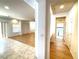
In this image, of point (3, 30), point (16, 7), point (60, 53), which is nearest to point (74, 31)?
point (60, 53)

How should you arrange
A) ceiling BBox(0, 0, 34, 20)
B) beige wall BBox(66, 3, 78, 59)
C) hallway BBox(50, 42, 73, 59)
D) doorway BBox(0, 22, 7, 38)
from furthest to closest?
1. doorway BBox(0, 22, 7, 38)
2. ceiling BBox(0, 0, 34, 20)
3. hallway BBox(50, 42, 73, 59)
4. beige wall BBox(66, 3, 78, 59)

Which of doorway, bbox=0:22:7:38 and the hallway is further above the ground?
doorway, bbox=0:22:7:38

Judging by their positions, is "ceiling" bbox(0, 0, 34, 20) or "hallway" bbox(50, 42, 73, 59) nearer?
"hallway" bbox(50, 42, 73, 59)

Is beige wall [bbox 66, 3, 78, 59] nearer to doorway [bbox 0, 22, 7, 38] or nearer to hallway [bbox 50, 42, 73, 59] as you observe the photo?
hallway [bbox 50, 42, 73, 59]

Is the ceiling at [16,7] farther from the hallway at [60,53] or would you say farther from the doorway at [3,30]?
the hallway at [60,53]

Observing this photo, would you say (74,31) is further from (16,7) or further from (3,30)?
(3,30)

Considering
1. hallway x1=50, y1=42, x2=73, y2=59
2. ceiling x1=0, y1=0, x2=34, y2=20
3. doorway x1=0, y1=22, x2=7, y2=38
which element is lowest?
hallway x1=50, y1=42, x2=73, y2=59

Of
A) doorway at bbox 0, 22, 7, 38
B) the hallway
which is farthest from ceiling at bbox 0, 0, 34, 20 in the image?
the hallway

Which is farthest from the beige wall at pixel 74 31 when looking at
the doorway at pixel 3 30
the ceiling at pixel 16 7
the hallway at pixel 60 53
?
the doorway at pixel 3 30

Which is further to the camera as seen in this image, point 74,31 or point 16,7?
point 16,7

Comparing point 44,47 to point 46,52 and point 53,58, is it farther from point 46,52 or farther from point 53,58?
point 53,58

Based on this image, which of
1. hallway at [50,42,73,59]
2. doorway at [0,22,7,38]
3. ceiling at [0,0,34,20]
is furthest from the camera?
doorway at [0,22,7,38]

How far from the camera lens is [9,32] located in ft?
29.6

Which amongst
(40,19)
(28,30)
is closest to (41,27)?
(40,19)
